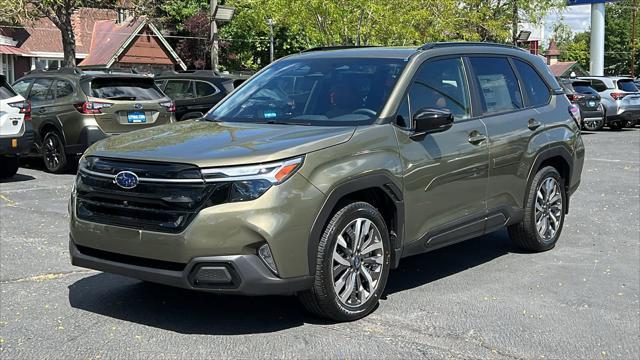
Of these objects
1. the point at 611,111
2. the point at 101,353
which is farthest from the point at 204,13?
the point at 101,353

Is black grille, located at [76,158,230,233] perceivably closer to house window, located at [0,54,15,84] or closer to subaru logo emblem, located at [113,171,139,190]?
subaru logo emblem, located at [113,171,139,190]

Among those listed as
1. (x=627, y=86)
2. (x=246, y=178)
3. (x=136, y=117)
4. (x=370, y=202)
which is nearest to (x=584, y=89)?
(x=627, y=86)

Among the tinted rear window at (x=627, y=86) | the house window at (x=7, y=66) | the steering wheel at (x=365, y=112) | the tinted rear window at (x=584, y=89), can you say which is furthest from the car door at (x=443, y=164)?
the house window at (x=7, y=66)

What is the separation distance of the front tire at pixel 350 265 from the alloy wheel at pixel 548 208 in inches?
93.8

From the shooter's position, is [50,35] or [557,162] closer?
[557,162]

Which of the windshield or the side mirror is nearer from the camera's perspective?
the side mirror

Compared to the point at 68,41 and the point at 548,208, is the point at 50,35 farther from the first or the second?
the point at 548,208

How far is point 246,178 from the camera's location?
4.32m

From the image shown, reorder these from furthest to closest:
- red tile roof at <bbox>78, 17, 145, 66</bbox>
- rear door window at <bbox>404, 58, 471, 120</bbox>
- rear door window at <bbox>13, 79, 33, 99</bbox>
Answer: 1. red tile roof at <bbox>78, 17, 145, 66</bbox>
2. rear door window at <bbox>13, 79, 33, 99</bbox>
3. rear door window at <bbox>404, 58, 471, 120</bbox>

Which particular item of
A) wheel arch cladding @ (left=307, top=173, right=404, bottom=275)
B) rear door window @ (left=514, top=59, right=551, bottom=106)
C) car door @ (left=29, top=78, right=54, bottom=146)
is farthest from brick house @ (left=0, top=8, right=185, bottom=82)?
wheel arch cladding @ (left=307, top=173, right=404, bottom=275)

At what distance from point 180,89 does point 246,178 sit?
12.6 metres

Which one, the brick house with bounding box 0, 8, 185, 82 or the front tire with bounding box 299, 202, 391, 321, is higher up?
the brick house with bounding box 0, 8, 185, 82

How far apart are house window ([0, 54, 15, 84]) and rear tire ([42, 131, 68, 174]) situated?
2769 centimetres

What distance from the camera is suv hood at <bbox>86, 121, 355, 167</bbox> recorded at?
439 centimetres
